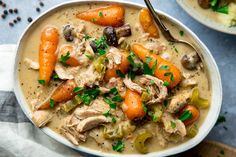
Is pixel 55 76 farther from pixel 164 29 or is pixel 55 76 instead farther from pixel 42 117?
pixel 164 29

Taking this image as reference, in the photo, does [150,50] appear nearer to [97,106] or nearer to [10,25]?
[97,106]

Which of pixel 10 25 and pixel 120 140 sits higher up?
pixel 10 25

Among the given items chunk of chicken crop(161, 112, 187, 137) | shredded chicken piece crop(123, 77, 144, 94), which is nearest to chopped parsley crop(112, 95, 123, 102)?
shredded chicken piece crop(123, 77, 144, 94)

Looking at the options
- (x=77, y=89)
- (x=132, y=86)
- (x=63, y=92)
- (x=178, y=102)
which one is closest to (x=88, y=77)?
(x=77, y=89)

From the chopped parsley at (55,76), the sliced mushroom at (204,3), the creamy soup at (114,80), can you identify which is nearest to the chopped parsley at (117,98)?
the creamy soup at (114,80)

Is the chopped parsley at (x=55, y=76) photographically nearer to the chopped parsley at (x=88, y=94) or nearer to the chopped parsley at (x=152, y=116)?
the chopped parsley at (x=88, y=94)

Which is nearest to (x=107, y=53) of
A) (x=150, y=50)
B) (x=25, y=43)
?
(x=150, y=50)

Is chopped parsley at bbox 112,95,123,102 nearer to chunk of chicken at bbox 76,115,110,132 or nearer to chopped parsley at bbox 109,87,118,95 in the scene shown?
chopped parsley at bbox 109,87,118,95
